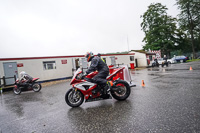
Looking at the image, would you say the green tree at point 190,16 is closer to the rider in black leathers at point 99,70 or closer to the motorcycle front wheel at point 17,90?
the rider in black leathers at point 99,70

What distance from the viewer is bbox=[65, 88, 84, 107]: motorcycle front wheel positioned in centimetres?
407

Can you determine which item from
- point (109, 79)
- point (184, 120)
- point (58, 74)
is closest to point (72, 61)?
point (58, 74)

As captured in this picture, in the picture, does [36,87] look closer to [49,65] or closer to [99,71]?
[99,71]

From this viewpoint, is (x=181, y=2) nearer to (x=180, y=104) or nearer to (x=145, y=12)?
(x=145, y=12)

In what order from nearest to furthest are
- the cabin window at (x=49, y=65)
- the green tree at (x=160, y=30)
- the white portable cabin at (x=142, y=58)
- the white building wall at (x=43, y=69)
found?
1. the white building wall at (x=43, y=69)
2. the cabin window at (x=49, y=65)
3. the white portable cabin at (x=142, y=58)
4. the green tree at (x=160, y=30)

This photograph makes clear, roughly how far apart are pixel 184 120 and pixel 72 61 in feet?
53.8

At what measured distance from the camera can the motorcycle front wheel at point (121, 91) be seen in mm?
4277

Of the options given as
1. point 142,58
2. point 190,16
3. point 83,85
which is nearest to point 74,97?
point 83,85

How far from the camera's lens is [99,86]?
411 cm

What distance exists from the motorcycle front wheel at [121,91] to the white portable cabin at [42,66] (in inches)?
456

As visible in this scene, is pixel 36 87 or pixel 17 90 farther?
pixel 36 87

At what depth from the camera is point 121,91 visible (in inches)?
172

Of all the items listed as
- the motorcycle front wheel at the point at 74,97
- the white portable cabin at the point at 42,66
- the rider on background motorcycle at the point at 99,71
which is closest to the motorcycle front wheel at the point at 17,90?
the white portable cabin at the point at 42,66

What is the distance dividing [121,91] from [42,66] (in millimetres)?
13658
